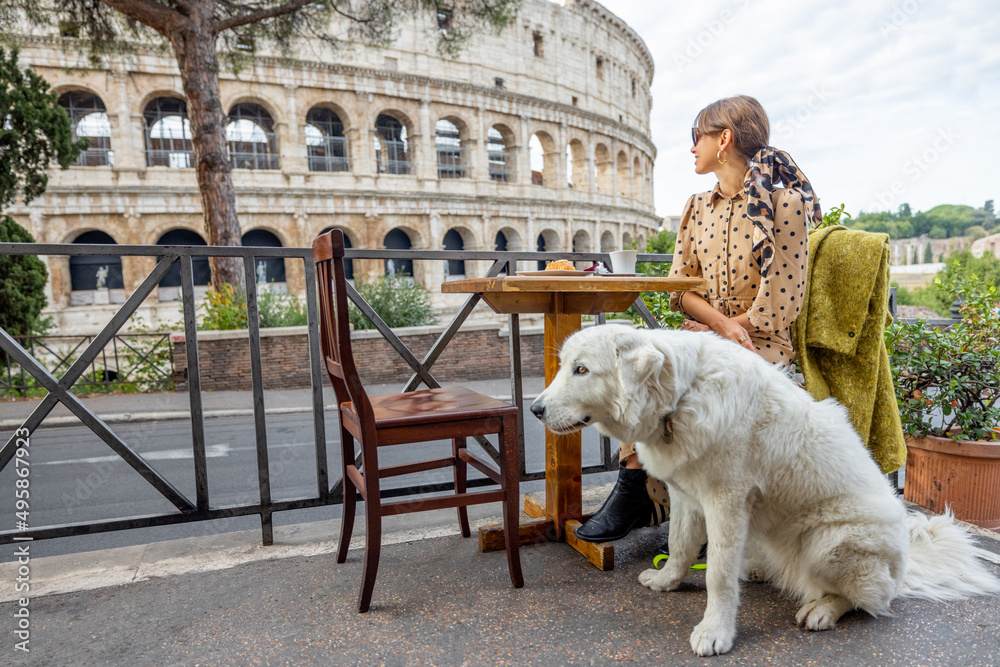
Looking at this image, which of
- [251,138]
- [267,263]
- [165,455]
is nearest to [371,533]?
[165,455]

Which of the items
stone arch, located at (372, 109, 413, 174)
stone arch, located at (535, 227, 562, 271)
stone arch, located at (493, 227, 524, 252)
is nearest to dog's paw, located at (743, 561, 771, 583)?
stone arch, located at (372, 109, 413, 174)

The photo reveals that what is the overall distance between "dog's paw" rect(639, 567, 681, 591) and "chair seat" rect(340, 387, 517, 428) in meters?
0.86

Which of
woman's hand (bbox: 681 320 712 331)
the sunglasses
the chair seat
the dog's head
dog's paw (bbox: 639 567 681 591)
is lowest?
dog's paw (bbox: 639 567 681 591)

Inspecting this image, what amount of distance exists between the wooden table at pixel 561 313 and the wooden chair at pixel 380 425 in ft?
1.28

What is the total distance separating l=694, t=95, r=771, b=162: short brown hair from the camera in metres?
2.40

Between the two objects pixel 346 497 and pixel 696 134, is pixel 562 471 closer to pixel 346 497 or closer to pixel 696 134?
pixel 346 497

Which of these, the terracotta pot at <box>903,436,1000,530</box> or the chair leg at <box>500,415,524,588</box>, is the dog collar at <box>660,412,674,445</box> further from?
the terracotta pot at <box>903,436,1000,530</box>

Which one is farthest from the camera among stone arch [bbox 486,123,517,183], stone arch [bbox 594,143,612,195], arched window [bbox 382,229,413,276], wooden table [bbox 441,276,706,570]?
stone arch [bbox 594,143,612,195]

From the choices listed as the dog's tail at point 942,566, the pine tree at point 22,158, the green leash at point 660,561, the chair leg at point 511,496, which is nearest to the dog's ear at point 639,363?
the chair leg at point 511,496

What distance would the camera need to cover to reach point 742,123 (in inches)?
94.3

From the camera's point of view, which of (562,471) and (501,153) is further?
(501,153)

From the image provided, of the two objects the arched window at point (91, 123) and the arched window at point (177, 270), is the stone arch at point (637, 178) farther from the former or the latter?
the arched window at point (91, 123)

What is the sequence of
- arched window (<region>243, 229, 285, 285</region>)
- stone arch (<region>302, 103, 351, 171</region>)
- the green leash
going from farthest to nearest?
stone arch (<region>302, 103, 351, 171</region>) < arched window (<region>243, 229, 285, 285</region>) < the green leash

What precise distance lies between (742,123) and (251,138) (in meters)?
26.2
